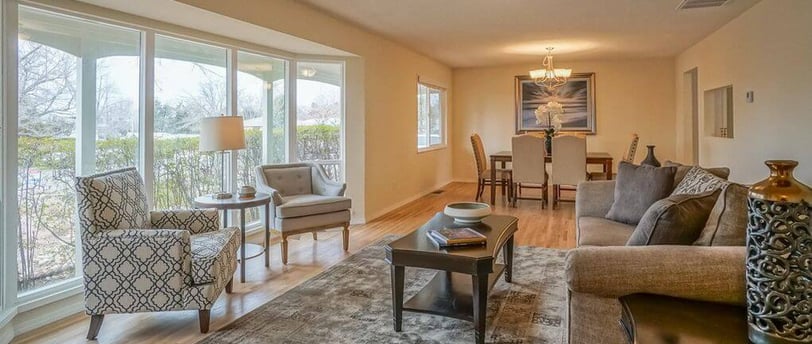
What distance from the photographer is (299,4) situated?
416cm

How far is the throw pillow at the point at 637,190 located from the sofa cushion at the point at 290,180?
8.91ft

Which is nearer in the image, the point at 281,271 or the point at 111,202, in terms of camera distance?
the point at 111,202

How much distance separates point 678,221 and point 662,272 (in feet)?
1.25

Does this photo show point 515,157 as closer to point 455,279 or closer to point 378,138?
point 378,138

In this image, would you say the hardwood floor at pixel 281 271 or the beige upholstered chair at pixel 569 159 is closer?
the hardwood floor at pixel 281 271

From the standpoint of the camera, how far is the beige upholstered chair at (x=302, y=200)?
3812mm

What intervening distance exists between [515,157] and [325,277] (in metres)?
3.69

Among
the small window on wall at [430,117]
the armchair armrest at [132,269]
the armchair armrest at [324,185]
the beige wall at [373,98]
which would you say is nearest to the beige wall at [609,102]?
the small window on wall at [430,117]

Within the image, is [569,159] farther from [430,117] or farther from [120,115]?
[120,115]

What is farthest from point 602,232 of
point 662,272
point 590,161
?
point 590,161

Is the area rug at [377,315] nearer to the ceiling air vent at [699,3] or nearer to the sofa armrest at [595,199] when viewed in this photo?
the sofa armrest at [595,199]

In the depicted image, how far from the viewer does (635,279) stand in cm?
163

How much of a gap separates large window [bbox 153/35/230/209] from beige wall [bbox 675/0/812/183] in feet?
15.5

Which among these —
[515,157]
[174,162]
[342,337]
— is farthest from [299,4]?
[515,157]
